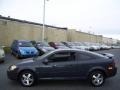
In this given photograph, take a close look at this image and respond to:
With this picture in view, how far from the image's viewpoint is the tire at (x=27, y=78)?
31.8 feet

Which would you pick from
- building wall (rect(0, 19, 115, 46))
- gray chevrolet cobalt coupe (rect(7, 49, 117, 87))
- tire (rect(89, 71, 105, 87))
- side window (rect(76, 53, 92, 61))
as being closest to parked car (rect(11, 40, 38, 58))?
building wall (rect(0, 19, 115, 46))

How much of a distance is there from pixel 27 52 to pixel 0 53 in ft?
13.2

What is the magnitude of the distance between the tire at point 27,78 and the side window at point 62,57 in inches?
36.5

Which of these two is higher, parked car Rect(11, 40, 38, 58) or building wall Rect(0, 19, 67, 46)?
building wall Rect(0, 19, 67, 46)

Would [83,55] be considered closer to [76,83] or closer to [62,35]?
[76,83]

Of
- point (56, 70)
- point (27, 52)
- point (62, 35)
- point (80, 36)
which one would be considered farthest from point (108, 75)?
point (80, 36)

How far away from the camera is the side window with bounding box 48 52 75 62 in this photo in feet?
32.2

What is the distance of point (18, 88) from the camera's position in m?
9.31

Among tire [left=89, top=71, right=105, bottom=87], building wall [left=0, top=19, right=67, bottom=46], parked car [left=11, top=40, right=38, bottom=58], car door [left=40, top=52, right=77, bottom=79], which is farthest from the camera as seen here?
building wall [left=0, top=19, right=67, bottom=46]

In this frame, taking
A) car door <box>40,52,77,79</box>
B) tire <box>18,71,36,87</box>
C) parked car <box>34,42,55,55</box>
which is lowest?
tire <box>18,71,36,87</box>

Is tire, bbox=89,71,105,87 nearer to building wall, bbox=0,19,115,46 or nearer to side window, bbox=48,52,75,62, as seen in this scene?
side window, bbox=48,52,75,62

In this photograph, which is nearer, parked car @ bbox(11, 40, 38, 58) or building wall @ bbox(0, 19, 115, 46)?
parked car @ bbox(11, 40, 38, 58)

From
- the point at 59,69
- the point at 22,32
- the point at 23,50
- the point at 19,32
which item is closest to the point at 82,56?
the point at 59,69

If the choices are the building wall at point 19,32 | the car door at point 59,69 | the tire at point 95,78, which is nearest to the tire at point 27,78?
the car door at point 59,69
